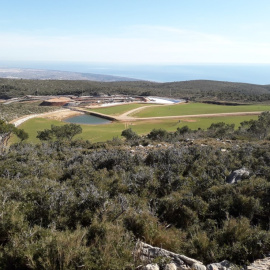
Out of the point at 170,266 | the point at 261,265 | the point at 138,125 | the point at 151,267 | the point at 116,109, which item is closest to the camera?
the point at 151,267

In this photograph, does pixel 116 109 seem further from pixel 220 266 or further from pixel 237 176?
pixel 220 266

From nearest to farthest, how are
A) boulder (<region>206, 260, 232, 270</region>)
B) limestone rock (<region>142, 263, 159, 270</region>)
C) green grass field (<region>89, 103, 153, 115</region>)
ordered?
limestone rock (<region>142, 263, 159, 270</region>) → boulder (<region>206, 260, 232, 270</region>) → green grass field (<region>89, 103, 153, 115</region>)

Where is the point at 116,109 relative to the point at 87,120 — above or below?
above

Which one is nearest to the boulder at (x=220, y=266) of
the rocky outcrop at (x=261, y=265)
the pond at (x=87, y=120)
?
the rocky outcrop at (x=261, y=265)

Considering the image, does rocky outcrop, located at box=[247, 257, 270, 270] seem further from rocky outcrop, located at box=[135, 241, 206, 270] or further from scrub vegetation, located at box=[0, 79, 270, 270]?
rocky outcrop, located at box=[135, 241, 206, 270]

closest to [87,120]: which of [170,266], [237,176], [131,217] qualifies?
[237,176]

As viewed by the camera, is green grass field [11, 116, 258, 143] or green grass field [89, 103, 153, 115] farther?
green grass field [89, 103, 153, 115]

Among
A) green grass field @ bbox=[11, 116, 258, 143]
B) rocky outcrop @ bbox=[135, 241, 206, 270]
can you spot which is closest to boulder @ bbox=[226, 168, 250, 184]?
rocky outcrop @ bbox=[135, 241, 206, 270]

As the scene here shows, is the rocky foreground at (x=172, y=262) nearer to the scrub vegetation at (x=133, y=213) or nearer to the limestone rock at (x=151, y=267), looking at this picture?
the limestone rock at (x=151, y=267)

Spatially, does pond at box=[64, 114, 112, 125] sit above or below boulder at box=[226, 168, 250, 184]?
below
